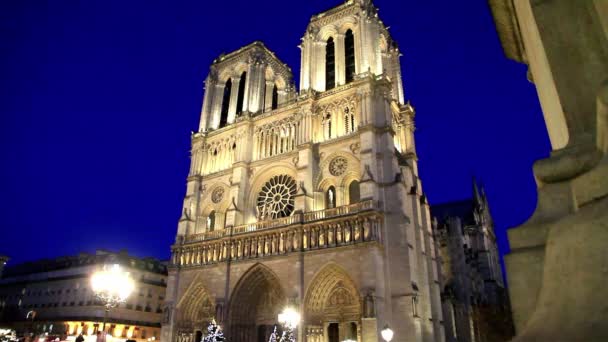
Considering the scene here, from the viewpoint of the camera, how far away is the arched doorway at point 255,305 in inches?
814

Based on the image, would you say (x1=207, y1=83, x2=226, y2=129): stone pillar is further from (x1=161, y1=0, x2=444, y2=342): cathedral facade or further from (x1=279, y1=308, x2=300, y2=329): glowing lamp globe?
(x1=279, y1=308, x2=300, y2=329): glowing lamp globe

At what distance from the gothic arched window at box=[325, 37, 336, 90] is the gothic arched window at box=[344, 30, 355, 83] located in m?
0.86

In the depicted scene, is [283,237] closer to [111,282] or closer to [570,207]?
[111,282]

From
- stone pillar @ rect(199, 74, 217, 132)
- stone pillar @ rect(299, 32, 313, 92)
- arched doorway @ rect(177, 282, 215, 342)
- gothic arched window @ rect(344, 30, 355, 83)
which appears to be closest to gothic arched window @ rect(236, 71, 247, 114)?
stone pillar @ rect(199, 74, 217, 132)

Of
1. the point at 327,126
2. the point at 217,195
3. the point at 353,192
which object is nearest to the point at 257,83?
the point at 327,126

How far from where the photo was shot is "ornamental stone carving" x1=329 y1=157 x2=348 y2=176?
21344mm

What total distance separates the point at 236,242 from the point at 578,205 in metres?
21.5

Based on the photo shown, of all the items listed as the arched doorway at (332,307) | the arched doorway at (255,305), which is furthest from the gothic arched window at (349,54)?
the arched doorway at (255,305)

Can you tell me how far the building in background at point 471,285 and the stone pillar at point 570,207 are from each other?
71.8 ft

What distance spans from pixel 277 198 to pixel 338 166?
14.4ft

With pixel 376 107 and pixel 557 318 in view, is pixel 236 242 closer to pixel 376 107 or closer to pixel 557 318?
pixel 376 107

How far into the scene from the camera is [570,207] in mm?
1617

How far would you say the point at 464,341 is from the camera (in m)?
23.7

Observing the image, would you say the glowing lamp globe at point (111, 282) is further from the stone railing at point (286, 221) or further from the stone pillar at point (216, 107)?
the stone pillar at point (216, 107)
